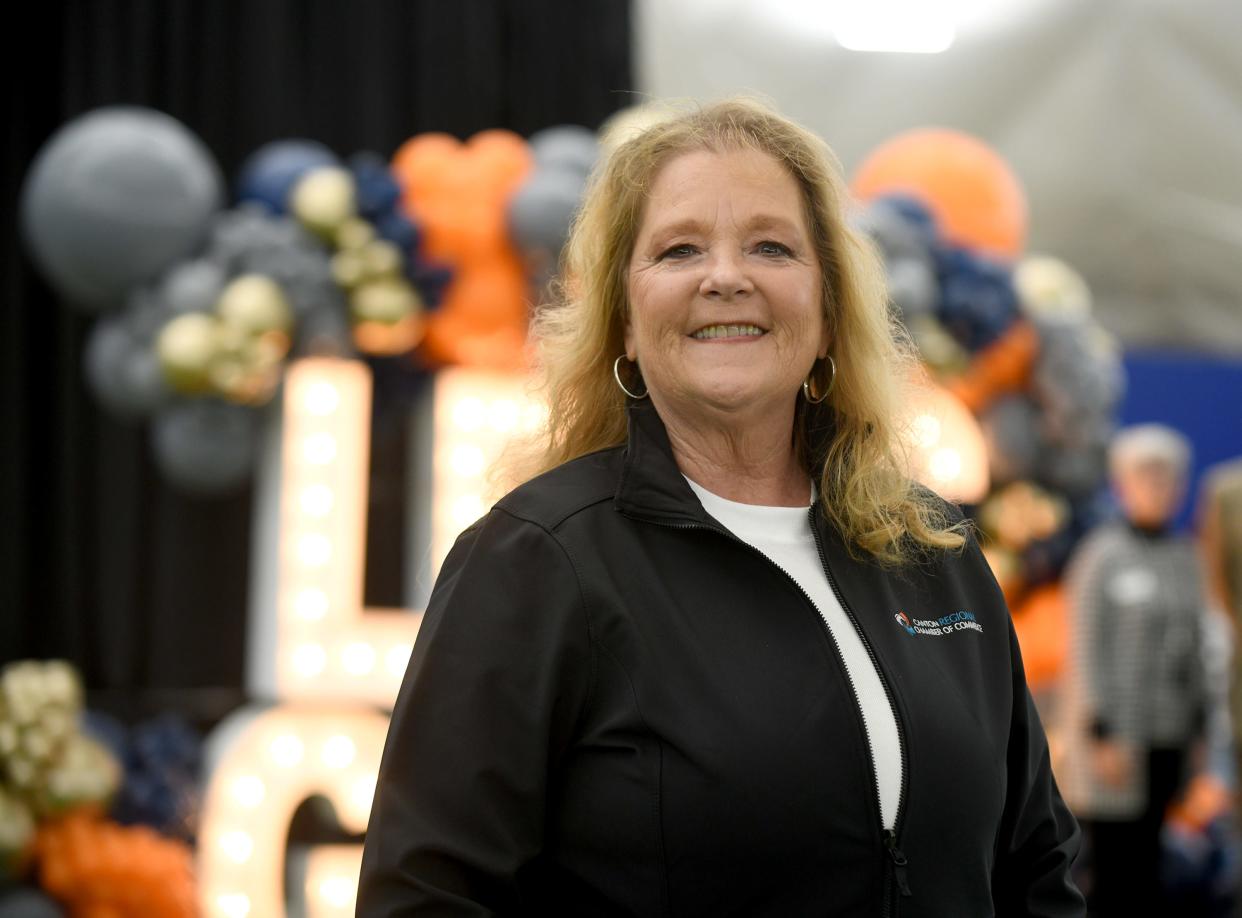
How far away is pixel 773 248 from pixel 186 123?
5129mm

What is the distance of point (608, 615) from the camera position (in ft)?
3.69

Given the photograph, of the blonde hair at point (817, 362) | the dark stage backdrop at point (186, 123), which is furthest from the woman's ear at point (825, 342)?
the dark stage backdrop at point (186, 123)

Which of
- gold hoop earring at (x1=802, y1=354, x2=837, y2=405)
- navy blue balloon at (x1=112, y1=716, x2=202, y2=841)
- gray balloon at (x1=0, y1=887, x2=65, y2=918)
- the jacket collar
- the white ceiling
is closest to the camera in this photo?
the jacket collar

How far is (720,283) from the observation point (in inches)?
49.3

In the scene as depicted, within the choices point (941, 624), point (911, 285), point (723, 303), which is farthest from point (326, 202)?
point (941, 624)

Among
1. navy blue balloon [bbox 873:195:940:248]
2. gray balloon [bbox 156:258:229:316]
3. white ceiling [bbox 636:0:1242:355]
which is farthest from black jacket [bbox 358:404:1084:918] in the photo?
white ceiling [bbox 636:0:1242:355]

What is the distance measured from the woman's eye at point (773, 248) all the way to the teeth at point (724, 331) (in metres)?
0.07

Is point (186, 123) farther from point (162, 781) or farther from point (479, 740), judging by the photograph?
point (479, 740)

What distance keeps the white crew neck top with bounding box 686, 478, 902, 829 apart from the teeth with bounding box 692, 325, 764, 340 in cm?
→ 13

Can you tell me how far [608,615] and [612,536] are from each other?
0.08m

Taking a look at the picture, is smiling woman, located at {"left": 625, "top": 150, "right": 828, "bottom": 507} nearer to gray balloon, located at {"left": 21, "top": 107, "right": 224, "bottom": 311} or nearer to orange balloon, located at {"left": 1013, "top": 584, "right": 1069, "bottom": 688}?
gray balloon, located at {"left": 21, "top": 107, "right": 224, "bottom": 311}

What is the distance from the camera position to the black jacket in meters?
1.08

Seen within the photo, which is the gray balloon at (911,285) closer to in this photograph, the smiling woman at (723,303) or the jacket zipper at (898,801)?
the smiling woman at (723,303)

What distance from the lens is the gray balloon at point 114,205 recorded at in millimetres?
3533
